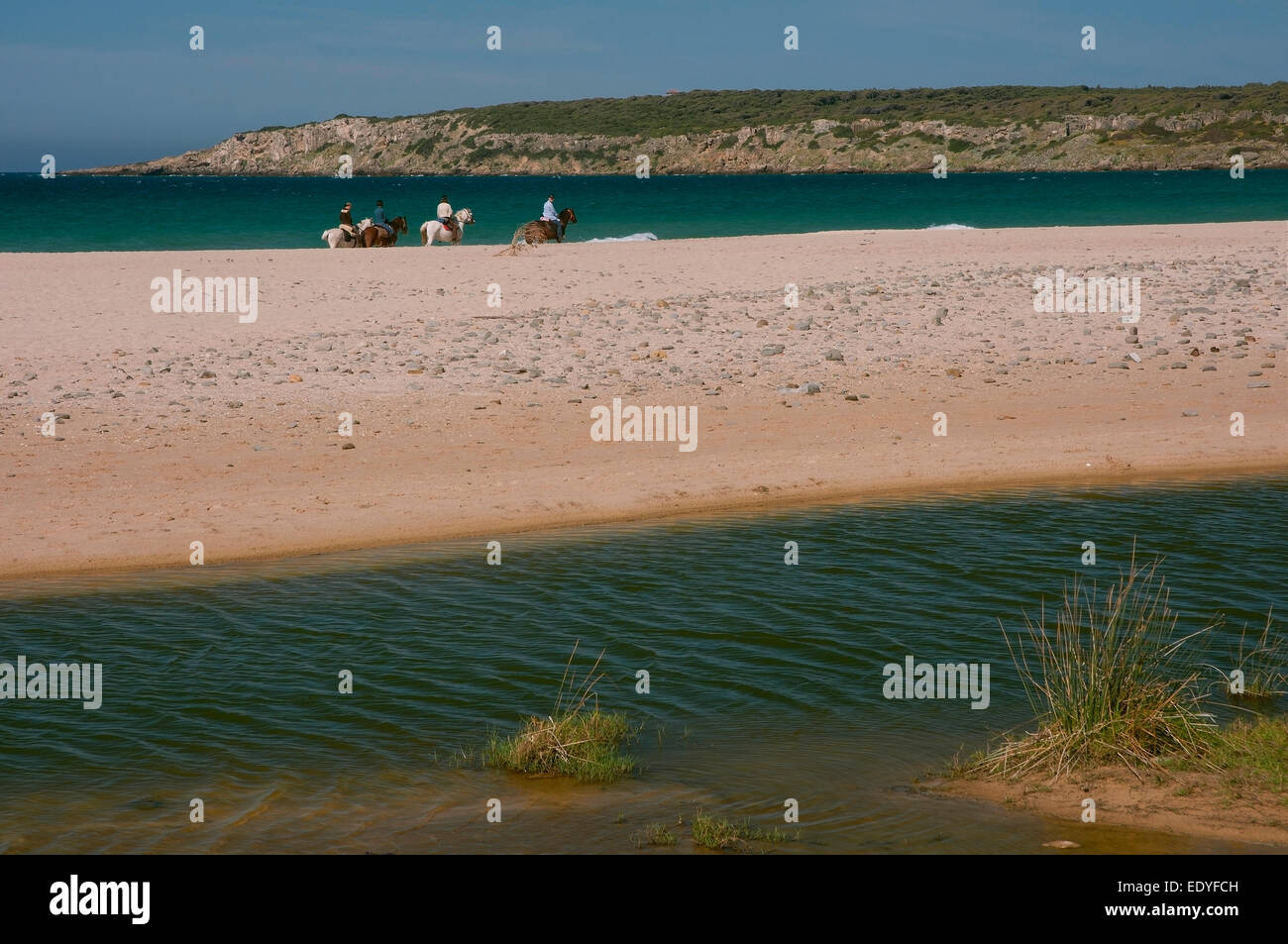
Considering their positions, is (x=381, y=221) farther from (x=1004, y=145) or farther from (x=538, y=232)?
(x=1004, y=145)

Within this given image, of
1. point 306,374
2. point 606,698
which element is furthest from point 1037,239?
point 606,698

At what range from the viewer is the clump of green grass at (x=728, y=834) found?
22.8 feet

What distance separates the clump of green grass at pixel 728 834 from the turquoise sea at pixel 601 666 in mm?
145

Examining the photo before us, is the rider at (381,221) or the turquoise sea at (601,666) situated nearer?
the turquoise sea at (601,666)

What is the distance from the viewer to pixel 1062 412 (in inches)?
718

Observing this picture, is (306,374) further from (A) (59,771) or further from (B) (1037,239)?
(B) (1037,239)

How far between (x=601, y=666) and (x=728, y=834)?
3.16 meters

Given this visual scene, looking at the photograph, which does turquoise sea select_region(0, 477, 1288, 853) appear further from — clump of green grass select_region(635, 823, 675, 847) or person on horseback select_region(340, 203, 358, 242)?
person on horseback select_region(340, 203, 358, 242)

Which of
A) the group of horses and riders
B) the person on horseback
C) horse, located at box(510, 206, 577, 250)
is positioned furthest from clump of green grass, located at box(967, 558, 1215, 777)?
the person on horseback

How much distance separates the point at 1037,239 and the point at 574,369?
19.5 meters

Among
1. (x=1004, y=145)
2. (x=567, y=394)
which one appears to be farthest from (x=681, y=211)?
(x=1004, y=145)

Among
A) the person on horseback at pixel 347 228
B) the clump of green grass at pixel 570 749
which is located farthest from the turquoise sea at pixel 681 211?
the clump of green grass at pixel 570 749

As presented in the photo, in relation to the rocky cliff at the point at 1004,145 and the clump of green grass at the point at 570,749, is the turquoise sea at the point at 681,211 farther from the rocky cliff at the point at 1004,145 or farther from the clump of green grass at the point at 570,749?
the rocky cliff at the point at 1004,145

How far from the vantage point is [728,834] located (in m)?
7.02
